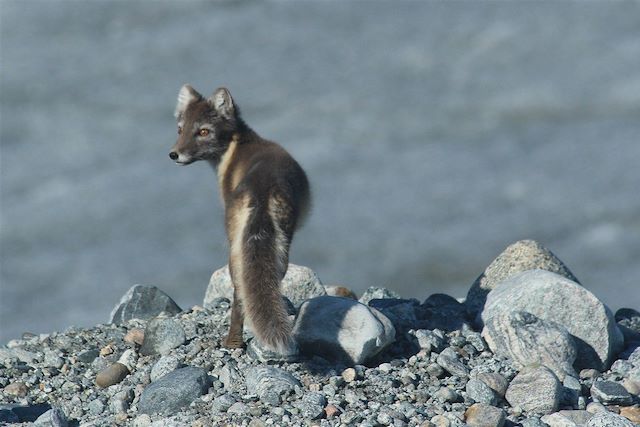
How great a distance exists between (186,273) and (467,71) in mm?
13183

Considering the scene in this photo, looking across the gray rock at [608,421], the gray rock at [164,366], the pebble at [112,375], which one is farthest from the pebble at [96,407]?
the gray rock at [608,421]

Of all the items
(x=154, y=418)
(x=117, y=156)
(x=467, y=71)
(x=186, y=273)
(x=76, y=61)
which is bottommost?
(x=154, y=418)

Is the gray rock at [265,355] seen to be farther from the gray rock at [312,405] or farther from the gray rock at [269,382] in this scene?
the gray rock at [312,405]

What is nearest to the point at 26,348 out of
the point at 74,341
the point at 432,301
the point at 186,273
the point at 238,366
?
the point at 74,341

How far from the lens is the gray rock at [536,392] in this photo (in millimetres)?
8250

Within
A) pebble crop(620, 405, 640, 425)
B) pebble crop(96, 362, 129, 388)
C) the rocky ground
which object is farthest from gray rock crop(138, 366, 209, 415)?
pebble crop(620, 405, 640, 425)

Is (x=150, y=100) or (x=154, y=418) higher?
(x=150, y=100)

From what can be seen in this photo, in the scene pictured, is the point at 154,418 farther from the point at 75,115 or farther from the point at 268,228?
the point at 75,115

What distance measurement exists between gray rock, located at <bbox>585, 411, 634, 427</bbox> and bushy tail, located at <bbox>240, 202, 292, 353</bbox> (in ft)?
7.28

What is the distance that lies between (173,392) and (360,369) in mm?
1470

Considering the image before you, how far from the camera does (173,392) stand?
8.47 meters

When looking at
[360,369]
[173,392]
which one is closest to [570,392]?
[360,369]

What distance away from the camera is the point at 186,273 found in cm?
2714

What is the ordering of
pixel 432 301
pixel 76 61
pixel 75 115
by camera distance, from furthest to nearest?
pixel 76 61 < pixel 75 115 < pixel 432 301
